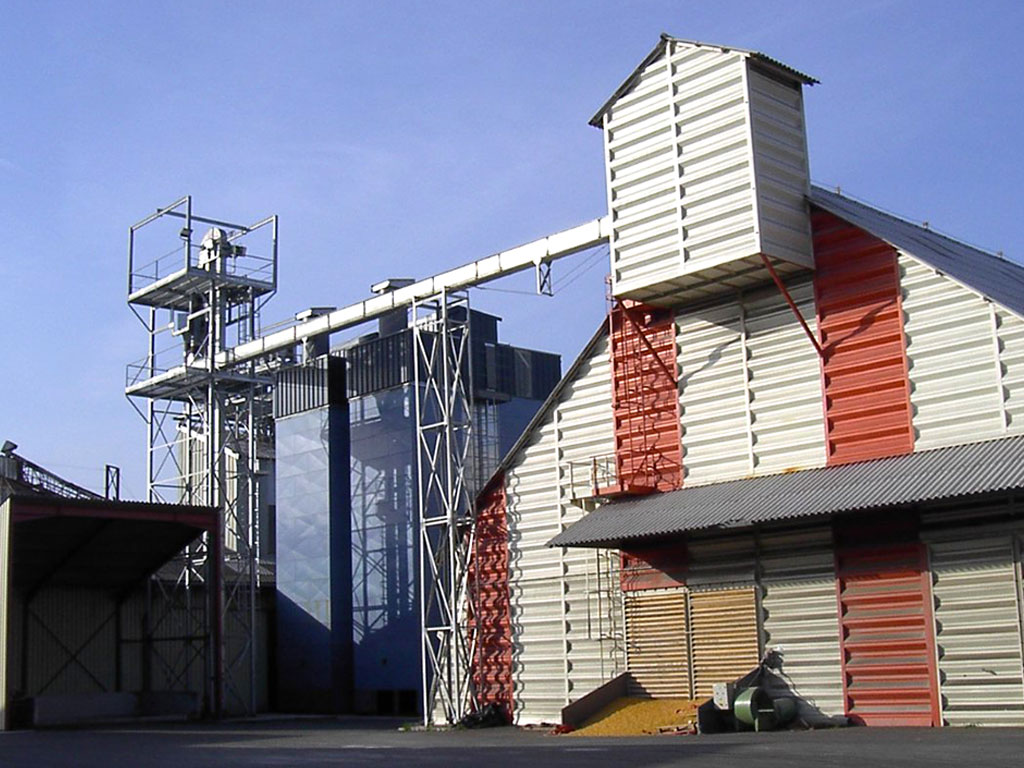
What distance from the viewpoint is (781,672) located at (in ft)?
91.9

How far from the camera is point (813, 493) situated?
26.8 m

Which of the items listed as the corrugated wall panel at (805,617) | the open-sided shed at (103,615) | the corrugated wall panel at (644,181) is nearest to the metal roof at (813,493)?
the corrugated wall panel at (805,617)

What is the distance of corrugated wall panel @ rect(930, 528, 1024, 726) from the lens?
24547mm

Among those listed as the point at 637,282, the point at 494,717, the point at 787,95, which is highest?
the point at 787,95

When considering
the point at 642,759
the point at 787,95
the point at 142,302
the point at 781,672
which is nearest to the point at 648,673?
the point at 781,672

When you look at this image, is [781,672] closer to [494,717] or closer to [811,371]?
[811,371]

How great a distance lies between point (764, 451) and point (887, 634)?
17.0 ft

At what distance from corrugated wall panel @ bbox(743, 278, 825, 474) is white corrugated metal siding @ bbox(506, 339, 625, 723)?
471cm

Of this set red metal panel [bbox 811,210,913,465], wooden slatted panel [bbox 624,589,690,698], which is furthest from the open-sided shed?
red metal panel [bbox 811,210,913,465]

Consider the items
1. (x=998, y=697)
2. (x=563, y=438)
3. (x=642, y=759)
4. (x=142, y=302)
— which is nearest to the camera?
(x=642, y=759)

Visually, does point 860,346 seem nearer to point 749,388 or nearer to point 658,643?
point 749,388

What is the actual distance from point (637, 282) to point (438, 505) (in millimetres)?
17991

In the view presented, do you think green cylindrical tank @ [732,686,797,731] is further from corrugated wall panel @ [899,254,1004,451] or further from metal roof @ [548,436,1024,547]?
corrugated wall panel @ [899,254,1004,451]

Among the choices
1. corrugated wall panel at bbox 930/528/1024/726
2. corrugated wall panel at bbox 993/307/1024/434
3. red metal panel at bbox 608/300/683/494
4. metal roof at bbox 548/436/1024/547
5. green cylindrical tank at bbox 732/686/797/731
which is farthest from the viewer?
red metal panel at bbox 608/300/683/494
